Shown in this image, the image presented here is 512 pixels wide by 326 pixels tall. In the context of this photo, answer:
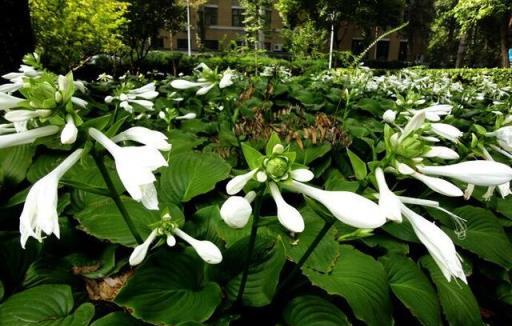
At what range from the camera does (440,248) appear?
84cm

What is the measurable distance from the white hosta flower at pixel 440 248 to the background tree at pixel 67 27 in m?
9.46

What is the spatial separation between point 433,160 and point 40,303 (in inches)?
78.4

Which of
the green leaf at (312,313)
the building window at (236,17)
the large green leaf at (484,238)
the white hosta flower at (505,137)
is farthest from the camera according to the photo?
the building window at (236,17)

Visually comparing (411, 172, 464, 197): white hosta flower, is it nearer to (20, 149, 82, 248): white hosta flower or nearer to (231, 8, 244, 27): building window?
(20, 149, 82, 248): white hosta flower

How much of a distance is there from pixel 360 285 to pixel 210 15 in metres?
46.4

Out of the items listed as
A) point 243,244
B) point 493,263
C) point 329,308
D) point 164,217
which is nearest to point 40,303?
point 164,217

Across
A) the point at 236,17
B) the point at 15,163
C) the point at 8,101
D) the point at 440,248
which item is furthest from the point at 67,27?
the point at 236,17

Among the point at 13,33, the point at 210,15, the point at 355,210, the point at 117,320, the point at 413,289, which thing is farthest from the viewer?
the point at 210,15

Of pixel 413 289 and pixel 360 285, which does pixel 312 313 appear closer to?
pixel 360 285

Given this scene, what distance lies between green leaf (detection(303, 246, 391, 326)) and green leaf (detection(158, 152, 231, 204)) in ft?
2.09

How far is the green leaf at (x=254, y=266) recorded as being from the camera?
1.19m

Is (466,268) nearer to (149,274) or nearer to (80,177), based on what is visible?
(149,274)

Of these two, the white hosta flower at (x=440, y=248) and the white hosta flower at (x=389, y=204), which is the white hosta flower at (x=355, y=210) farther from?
the white hosta flower at (x=440, y=248)

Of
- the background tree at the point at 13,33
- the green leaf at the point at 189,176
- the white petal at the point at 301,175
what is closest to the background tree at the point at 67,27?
the background tree at the point at 13,33
